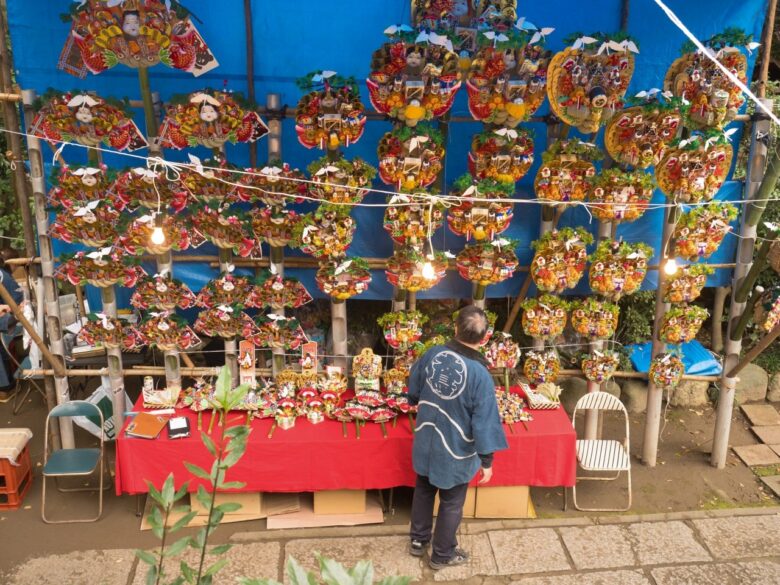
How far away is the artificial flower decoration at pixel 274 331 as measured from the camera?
4.83 meters

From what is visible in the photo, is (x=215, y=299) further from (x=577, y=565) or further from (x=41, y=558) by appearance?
(x=577, y=565)

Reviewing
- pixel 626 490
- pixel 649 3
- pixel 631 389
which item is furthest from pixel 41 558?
pixel 649 3

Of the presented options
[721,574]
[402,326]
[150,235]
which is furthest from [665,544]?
[150,235]

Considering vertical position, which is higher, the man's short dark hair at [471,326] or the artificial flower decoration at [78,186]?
the artificial flower decoration at [78,186]

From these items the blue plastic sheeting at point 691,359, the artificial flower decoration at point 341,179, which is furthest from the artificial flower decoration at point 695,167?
the artificial flower decoration at point 341,179

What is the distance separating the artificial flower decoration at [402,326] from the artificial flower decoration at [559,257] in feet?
3.05

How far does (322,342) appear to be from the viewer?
Result: 5.48 meters

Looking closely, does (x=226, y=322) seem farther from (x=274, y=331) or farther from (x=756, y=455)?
(x=756, y=455)

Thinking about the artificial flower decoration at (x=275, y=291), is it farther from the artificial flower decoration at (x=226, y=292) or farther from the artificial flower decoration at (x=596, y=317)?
the artificial flower decoration at (x=596, y=317)

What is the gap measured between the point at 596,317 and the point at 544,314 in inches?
15.4

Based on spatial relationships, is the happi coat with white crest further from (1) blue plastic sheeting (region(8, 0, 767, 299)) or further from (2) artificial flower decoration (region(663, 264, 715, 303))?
(2) artificial flower decoration (region(663, 264, 715, 303))

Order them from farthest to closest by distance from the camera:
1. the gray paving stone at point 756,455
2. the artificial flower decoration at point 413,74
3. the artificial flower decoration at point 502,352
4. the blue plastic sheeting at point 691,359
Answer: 1. the blue plastic sheeting at point 691,359
2. the gray paving stone at point 756,455
3. the artificial flower decoration at point 502,352
4. the artificial flower decoration at point 413,74

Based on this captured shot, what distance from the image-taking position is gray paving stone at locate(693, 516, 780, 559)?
4.36m

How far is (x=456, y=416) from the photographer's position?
3.91 meters
